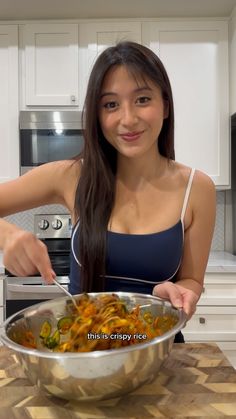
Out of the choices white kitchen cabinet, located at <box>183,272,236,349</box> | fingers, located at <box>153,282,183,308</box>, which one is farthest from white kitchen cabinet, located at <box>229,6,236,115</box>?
fingers, located at <box>153,282,183,308</box>

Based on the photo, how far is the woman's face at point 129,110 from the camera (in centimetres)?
100

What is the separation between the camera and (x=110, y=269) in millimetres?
1080

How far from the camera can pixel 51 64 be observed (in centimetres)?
242

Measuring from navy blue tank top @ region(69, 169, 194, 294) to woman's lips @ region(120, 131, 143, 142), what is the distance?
0.83 ft

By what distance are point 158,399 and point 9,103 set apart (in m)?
2.14

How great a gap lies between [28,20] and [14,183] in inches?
65.6

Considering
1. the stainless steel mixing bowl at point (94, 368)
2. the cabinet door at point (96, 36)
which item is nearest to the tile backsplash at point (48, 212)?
the cabinet door at point (96, 36)

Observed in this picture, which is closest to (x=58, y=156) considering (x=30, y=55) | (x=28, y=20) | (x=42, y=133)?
(x=42, y=133)

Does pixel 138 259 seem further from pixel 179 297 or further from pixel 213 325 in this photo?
pixel 213 325

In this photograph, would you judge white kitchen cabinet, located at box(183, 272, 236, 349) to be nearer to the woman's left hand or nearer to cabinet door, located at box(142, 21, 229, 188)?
cabinet door, located at box(142, 21, 229, 188)

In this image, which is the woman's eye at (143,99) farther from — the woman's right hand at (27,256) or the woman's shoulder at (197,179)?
the woman's right hand at (27,256)

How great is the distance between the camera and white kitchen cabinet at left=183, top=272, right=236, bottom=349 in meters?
2.15

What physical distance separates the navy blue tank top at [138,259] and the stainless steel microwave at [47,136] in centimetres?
134

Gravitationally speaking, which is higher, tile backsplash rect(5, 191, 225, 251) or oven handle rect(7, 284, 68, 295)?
tile backsplash rect(5, 191, 225, 251)
